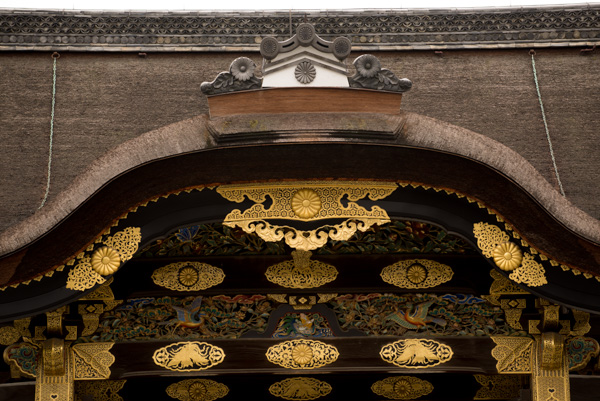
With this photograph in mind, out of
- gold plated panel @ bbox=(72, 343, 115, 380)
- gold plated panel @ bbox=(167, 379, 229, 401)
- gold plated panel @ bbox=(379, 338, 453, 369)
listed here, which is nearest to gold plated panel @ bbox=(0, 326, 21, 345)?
gold plated panel @ bbox=(72, 343, 115, 380)

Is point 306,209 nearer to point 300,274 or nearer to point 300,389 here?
point 300,274

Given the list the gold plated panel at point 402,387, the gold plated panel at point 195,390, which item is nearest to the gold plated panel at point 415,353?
the gold plated panel at point 402,387

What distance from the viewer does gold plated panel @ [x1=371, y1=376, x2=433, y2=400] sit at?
7.65 meters

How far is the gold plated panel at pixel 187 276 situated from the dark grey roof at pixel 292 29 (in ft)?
11.4

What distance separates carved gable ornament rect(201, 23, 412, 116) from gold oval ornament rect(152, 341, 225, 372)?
1.98m

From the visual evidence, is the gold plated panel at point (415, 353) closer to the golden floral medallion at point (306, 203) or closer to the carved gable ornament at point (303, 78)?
the golden floral medallion at point (306, 203)

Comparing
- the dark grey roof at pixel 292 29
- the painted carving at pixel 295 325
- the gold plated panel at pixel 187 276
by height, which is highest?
the dark grey roof at pixel 292 29

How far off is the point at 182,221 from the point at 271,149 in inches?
30.7

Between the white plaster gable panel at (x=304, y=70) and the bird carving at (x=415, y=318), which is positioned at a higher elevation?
the white plaster gable panel at (x=304, y=70)

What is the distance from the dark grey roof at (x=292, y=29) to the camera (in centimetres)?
950

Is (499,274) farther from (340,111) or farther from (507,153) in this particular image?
(340,111)

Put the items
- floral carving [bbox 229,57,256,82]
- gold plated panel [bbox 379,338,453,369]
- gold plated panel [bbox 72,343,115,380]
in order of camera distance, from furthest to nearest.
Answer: gold plated panel [bbox 379,338,453,369] < gold plated panel [bbox 72,343,115,380] < floral carving [bbox 229,57,256,82]

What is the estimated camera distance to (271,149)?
5738mm

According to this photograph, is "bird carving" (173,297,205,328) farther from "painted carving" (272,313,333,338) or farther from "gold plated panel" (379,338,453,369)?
"gold plated panel" (379,338,453,369)
